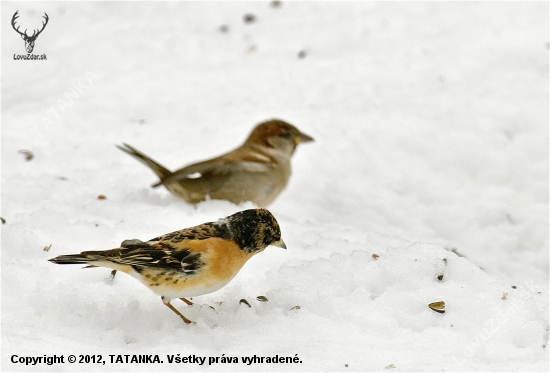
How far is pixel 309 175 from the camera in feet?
21.4

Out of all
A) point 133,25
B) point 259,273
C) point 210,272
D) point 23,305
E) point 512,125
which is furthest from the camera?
point 133,25

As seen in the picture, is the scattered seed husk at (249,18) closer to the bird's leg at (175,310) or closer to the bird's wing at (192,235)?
the bird's wing at (192,235)

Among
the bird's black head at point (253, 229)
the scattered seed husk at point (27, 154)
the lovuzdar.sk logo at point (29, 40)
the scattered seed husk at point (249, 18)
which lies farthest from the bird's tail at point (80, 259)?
the scattered seed husk at point (249, 18)

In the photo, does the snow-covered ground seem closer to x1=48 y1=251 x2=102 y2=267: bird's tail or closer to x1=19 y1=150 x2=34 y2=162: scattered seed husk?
x1=19 y1=150 x2=34 y2=162: scattered seed husk

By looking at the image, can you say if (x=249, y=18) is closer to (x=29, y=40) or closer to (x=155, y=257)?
(x=29, y=40)

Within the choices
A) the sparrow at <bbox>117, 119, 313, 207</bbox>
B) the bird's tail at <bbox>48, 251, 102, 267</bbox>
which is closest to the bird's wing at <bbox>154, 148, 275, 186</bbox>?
the sparrow at <bbox>117, 119, 313, 207</bbox>

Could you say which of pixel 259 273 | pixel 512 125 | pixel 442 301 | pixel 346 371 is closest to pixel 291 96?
pixel 512 125

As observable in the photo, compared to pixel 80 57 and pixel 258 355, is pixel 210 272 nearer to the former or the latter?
pixel 258 355

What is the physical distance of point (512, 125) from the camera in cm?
710

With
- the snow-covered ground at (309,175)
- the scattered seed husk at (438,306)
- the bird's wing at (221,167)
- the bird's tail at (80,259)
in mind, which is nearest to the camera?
the bird's tail at (80,259)

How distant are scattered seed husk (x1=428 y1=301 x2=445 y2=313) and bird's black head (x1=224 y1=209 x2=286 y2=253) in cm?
99

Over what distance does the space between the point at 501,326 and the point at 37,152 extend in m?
4.46

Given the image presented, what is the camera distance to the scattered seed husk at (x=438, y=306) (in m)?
3.94

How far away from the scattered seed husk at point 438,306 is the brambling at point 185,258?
1.08m
